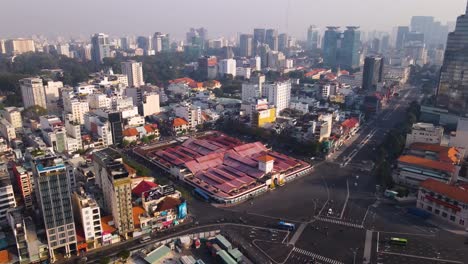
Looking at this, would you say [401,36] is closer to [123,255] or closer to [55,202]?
[123,255]

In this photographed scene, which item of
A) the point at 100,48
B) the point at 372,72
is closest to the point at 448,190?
the point at 372,72

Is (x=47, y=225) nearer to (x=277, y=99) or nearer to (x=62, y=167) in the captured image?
(x=62, y=167)

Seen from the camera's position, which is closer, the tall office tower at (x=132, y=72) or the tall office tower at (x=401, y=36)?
the tall office tower at (x=132, y=72)

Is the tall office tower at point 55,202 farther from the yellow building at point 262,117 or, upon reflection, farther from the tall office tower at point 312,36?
the tall office tower at point 312,36

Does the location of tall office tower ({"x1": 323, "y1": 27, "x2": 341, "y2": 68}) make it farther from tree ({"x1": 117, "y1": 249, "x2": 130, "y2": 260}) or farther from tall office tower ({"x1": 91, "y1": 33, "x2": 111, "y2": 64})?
tree ({"x1": 117, "y1": 249, "x2": 130, "y2": 260})

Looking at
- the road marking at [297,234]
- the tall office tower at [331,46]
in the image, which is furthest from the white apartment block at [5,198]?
the tall office tower at [331,46]

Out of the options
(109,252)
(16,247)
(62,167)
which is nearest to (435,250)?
(109,252)
